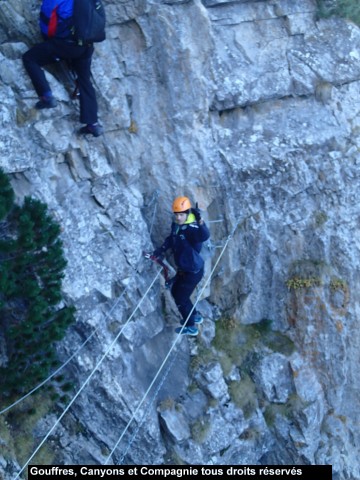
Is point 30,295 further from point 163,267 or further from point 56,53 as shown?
point 56,53

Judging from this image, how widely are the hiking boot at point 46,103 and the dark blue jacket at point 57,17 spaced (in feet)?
3.24

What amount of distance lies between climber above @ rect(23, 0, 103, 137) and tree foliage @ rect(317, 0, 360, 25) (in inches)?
230

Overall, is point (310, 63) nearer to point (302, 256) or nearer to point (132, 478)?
point (302, 256)

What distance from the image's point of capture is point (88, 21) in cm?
961

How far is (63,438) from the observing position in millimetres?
10820

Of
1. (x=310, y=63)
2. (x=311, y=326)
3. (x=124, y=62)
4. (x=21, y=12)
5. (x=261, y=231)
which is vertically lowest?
(x=311, y=326)

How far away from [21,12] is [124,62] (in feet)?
6.72

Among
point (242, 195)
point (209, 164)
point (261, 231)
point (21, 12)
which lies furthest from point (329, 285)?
point (21, 12)

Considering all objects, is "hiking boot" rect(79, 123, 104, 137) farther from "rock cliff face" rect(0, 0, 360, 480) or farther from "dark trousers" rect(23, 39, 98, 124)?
"dark trousers" rect(23, 39, 98, 124)

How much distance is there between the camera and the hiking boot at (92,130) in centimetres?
1083

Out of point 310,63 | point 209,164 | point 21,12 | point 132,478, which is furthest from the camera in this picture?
point 310,63

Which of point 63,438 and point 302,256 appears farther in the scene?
point 302,256

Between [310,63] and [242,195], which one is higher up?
[310,63]

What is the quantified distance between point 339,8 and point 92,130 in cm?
648
